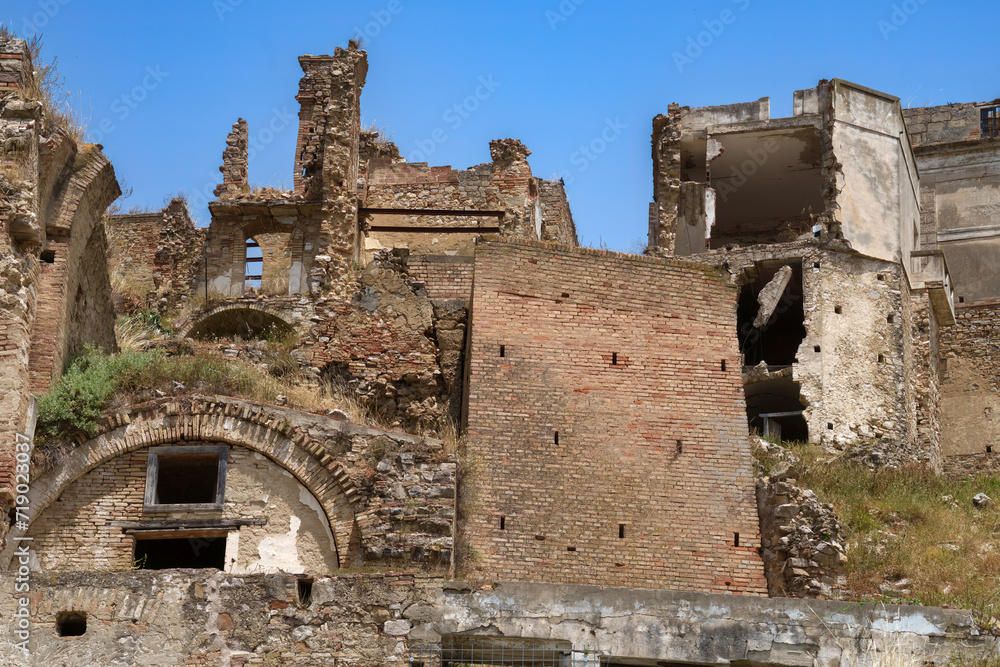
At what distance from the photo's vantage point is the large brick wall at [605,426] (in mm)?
17000

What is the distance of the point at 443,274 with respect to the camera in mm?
19391

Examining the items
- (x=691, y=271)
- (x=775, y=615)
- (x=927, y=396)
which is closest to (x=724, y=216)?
(x=927, y=396)

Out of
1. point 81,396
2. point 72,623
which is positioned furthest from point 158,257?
point 72,623

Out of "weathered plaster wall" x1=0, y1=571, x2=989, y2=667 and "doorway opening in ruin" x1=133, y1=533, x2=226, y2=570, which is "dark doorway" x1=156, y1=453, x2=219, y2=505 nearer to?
"doorway opening in ruin" x1=133, y1=533, x2=226, y2=570

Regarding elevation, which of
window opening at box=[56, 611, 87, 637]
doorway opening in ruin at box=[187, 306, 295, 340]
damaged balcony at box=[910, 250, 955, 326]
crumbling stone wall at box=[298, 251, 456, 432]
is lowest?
window opening at box=[56, 611, 87, 637]

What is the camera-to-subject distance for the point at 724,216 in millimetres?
29203

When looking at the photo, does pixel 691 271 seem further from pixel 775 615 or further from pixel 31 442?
pixel 31 442

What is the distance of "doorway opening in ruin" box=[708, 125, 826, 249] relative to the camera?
87.4 ft

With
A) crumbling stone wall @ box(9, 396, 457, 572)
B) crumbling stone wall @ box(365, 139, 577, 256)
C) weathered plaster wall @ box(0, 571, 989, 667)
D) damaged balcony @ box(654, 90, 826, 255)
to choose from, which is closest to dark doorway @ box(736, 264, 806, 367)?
damaged balcony @ box(654, 90, 826, 255)

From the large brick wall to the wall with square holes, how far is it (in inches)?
81.9

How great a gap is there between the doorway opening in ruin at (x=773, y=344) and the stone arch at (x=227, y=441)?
29.4 ft

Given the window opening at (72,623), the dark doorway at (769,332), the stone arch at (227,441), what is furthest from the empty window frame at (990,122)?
the window opening at (72,623)

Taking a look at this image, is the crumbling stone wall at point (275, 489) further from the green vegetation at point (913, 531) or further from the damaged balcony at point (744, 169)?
the damaged balcony at point (744, 169)

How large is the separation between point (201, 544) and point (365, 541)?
330 cm
